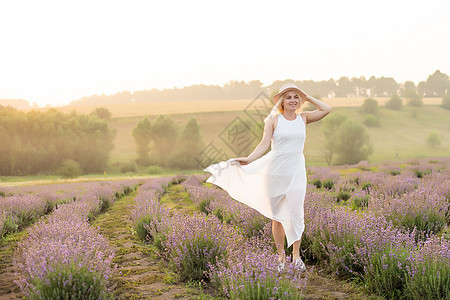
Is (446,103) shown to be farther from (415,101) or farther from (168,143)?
(168,143)

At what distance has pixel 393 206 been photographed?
5590 mm

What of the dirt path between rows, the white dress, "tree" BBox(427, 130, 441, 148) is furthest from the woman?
"tree" BBox(427, 130, 441, 148)

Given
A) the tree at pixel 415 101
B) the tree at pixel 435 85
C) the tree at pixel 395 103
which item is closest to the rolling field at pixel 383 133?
the tree at pixel 395 103

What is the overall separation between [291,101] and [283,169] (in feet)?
2.78

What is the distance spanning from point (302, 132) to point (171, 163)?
4921 cm

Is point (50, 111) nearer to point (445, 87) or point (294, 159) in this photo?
point (294, 159)

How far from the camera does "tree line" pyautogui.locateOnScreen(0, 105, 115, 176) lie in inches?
1623

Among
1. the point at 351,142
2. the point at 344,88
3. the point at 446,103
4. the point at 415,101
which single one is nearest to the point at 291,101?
the point at 351,142

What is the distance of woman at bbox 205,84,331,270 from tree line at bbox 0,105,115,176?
142 ft

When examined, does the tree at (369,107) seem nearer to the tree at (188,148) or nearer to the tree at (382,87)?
the tree at (382,87)

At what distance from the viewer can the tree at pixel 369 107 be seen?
8188 cm

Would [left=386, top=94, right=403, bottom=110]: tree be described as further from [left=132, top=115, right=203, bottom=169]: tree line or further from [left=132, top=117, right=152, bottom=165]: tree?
[left=132, top=117, right=152, bottom=165]: tree

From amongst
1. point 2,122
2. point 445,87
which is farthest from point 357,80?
point 2,122

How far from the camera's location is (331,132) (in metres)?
53.5
